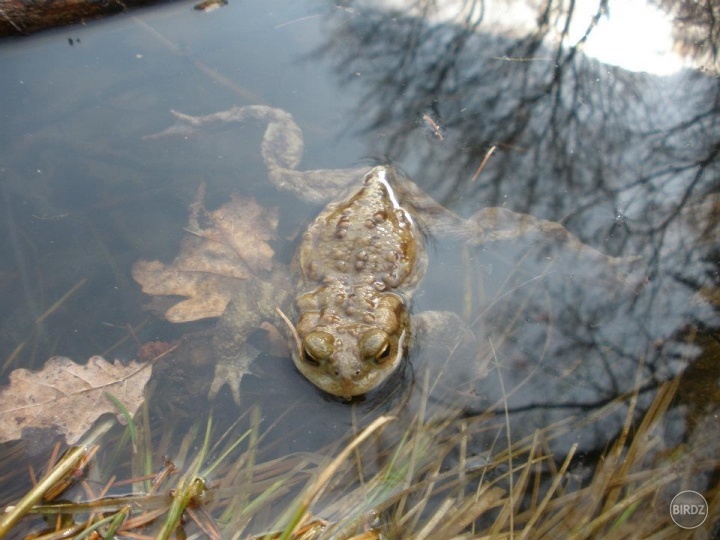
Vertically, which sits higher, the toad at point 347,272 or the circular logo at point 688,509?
the toad at point 347,272

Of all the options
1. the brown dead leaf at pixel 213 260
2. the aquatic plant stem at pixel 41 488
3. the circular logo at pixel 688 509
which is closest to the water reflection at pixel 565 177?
the circular logo at pixel 688 509

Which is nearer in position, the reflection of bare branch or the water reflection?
the water reflection

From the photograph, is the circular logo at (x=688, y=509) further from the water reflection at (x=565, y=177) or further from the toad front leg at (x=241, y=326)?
the toad front leg at (x=241, y=326)

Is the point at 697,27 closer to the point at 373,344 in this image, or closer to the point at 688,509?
the point at 688,509

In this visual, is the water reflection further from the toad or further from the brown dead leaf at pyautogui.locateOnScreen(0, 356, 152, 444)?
the brown dead leaf at pyautogui.locateOnScreen(0, 356, 152, 444)

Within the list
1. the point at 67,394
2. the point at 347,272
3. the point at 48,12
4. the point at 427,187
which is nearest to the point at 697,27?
the point at 427,187

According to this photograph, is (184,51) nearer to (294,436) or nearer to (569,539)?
(294,436)

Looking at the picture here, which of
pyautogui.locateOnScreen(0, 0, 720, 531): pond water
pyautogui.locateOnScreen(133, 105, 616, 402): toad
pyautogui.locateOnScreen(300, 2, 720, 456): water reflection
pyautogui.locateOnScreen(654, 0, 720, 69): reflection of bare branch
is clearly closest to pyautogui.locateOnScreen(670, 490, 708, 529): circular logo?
pyautogui.locateOnScreen(0, 0, 720, 531): pond water
